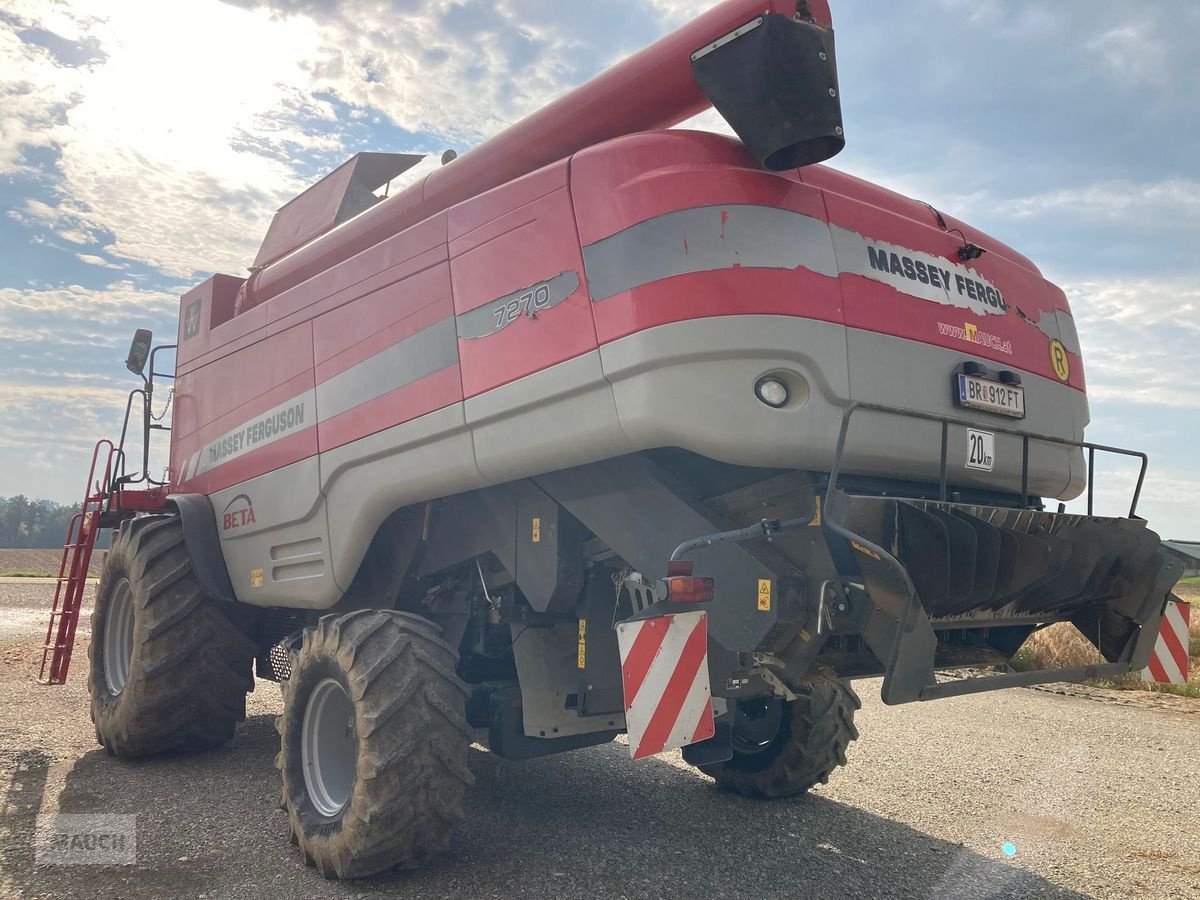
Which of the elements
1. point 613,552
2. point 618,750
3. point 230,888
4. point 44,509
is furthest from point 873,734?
point 44,509

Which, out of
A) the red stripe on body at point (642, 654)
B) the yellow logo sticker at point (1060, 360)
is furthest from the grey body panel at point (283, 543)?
the yellow logo sticker at point (1060, 360)

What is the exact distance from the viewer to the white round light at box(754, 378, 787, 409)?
132 inches

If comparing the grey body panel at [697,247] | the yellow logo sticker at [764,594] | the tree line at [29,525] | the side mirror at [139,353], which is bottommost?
the yellow logo sticker at [764,594]

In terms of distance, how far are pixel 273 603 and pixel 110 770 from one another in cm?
160

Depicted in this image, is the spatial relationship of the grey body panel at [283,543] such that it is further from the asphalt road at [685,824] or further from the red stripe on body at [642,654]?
the red stripe on body at [642,654]

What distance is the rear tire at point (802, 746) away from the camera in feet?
16.4

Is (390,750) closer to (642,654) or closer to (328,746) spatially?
(328,746)

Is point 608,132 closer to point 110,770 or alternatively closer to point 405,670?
point 405,670

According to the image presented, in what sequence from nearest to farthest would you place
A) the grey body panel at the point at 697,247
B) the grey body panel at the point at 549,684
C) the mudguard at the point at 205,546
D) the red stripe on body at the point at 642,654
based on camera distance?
1. the red stripe on body at the point at 642,654
2. the grey body panel at the point at 697,247
3. the grey body panel at the point at 549,684
4. the mudguard at the point at 205,546

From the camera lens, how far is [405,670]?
3793 millimetres

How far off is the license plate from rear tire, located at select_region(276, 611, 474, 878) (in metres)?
2.38

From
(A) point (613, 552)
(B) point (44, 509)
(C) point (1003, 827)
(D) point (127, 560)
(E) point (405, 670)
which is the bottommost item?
(C) point (1003, 827)

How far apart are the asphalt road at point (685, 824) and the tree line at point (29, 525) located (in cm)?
9085

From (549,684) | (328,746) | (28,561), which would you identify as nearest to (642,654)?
(549,684)
